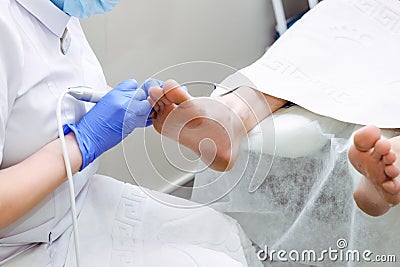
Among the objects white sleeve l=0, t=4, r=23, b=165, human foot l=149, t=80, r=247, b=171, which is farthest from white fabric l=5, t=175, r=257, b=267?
white sleeve l=0, t=4, r=23, b=165

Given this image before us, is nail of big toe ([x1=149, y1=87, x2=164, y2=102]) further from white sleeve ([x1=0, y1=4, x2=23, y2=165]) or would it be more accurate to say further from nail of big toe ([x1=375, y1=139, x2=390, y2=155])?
nail of big toe ([x1=375, y1=139, x2=390, y2=155])

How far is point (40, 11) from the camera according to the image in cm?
90

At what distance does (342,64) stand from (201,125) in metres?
0.36

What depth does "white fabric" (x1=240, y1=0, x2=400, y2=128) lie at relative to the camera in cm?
107

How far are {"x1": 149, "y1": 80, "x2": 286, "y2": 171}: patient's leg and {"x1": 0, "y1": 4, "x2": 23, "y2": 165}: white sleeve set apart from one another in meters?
0.22

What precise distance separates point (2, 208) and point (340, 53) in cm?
75

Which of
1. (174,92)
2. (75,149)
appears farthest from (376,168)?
(75,149)

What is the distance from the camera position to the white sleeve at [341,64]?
42.0 inches

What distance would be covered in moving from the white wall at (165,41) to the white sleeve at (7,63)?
0.87ft

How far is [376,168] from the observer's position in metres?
0.88

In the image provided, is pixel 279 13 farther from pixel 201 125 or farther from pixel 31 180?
pixel 31 180

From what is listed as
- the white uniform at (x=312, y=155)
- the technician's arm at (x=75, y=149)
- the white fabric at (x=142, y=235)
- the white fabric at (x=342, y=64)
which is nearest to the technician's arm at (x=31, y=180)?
the technician's arm at (x=75, y=149)

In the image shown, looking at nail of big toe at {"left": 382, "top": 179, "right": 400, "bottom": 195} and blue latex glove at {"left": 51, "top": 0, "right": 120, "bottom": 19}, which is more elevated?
blue latex glove at {"left": 51, "top": 0, "right": 120, "bottom": 19}

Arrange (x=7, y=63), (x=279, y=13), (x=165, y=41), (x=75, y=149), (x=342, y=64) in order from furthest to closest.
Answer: (x=279, y=13), (x=165, y=41), (x=342, y=64), (x=75, y=149), (x=7, y=63)
